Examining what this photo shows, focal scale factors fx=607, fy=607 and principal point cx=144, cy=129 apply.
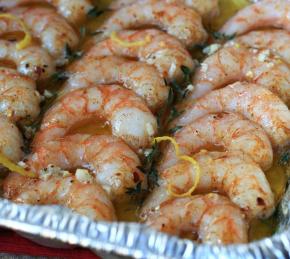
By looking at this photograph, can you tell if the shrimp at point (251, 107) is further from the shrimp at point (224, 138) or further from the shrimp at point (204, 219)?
the shrimp at point (204, 219)

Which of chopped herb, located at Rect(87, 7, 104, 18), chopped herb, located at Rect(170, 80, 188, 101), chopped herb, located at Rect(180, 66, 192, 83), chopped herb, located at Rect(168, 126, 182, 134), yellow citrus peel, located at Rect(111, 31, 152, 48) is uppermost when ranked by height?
yellow citrus peel, located at Rect(111, 31, 152, 48)

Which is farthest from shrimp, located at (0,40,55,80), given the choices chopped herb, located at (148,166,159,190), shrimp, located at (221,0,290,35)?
shrimp, located at (221,0,290,35)

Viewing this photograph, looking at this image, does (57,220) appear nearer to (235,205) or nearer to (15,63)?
(235,205)

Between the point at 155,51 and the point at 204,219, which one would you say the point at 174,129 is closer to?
the point at 155,51

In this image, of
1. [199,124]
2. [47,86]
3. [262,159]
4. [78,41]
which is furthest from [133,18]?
[262,159]

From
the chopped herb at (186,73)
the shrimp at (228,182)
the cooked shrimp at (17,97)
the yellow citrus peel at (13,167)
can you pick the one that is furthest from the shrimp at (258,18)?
the yellow citrus peel at (13,167)

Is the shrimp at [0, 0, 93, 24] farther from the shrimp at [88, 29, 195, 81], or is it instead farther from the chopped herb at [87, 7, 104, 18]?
the shrimp at [88, 29, 195, 81]
